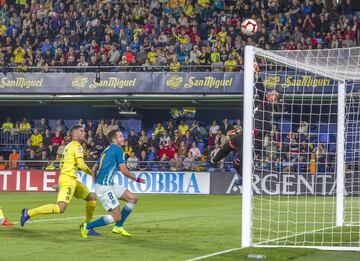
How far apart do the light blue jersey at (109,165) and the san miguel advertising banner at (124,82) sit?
1826 centimetres

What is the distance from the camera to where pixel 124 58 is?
110ft

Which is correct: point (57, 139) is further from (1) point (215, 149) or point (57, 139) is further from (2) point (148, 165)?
(1) point (215, 149)

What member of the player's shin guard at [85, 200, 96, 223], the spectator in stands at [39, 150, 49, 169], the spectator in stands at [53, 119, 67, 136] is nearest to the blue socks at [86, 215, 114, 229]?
the player's shin guard at [85, 200, 96, 223]

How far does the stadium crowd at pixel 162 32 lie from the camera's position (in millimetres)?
32500

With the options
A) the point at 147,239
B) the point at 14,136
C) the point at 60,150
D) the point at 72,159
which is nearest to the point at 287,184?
the point at 60,150

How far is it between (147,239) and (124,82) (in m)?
19.6

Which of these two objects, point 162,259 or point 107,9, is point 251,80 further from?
point 107,9

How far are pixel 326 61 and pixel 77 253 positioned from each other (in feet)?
18.3

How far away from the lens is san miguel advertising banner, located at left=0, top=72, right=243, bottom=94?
106 feet

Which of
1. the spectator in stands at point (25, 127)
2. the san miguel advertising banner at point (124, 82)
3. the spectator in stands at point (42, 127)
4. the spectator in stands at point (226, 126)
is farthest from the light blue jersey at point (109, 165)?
the spectator in stands at point (25, 127)

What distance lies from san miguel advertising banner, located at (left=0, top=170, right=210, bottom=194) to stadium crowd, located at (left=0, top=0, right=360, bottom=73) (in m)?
4.03

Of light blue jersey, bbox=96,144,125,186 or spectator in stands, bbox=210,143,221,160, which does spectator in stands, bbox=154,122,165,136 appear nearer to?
spectator in stands, bbox=210,143,221,160

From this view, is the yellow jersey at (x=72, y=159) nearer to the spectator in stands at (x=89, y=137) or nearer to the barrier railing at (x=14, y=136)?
the spectator in stands at (x=89, y=137)

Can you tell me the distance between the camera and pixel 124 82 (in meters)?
33.2
